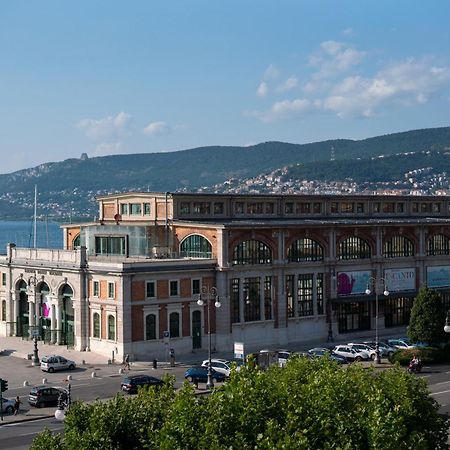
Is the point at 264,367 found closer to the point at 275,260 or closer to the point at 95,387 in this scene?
the point at 95,387

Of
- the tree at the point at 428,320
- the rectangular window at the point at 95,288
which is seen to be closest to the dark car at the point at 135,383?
the rectangular window at the point at 95,288

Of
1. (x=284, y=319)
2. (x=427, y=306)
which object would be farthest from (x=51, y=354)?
(x=427, y=306)

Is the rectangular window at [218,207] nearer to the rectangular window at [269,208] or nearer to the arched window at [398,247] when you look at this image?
the rectangular window at [269,208]

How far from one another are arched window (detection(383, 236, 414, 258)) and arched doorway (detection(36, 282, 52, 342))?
33608mm

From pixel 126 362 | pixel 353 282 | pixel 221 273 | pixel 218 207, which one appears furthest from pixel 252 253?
pixel 126 362

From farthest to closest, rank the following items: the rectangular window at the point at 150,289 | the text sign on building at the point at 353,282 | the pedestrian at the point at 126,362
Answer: the text sign on building at the point at 353,282, the rectangular window at the point at 150,289, the pedestrian at the point at 126,362

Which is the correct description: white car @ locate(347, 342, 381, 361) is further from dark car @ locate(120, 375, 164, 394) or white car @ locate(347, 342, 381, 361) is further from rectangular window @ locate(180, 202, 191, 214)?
dark car @ locate(120, 375, 164, 394)

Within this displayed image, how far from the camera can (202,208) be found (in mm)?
90312

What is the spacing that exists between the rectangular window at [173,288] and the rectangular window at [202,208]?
12290 millimetres

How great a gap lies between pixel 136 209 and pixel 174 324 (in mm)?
18224

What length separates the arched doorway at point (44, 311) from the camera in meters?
85.6

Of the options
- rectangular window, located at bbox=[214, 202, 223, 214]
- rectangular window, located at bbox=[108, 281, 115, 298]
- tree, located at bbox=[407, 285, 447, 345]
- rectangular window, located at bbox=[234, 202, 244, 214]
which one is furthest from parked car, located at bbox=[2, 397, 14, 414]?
rectangular window, located at bbox=[234, 202, 244, 214]

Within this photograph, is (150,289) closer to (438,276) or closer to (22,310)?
(22,310)

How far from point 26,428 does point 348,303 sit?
44.1 m
